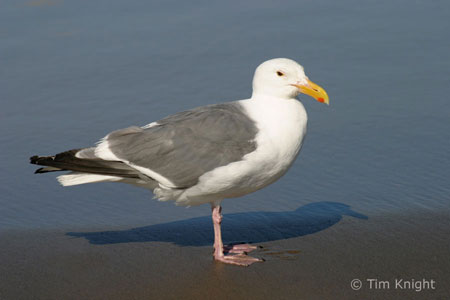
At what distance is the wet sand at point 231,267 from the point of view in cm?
566

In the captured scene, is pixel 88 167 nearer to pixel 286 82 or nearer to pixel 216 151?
pixel 216 151

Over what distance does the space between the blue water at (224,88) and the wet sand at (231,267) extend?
1.02 feet

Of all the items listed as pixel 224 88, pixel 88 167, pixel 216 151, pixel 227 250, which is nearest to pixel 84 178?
pixel 88 167

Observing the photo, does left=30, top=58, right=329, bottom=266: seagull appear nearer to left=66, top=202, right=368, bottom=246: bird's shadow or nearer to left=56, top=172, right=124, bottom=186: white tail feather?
left=56, top=172, right=124, bottom=186: white tail feather

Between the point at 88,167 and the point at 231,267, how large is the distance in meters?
1.41

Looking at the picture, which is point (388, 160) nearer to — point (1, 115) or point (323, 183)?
point (323, 183)

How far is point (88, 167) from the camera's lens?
6.29m

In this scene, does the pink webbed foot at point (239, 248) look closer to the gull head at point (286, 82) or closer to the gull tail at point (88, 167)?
the gull tail at point (88, 167)

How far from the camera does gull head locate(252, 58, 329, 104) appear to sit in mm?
6371

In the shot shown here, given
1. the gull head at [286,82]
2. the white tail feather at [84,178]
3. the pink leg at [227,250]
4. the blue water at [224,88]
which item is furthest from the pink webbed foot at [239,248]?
the gull head at [286,82]

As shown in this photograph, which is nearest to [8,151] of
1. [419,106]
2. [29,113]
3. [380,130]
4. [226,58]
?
[29,113]

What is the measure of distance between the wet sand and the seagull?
1.09 feet

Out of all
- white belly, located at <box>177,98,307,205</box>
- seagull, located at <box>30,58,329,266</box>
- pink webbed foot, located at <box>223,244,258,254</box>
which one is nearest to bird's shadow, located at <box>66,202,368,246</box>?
pink webbed foot, located at <box>223,244,258,254</box>

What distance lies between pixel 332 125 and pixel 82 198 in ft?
9.37
